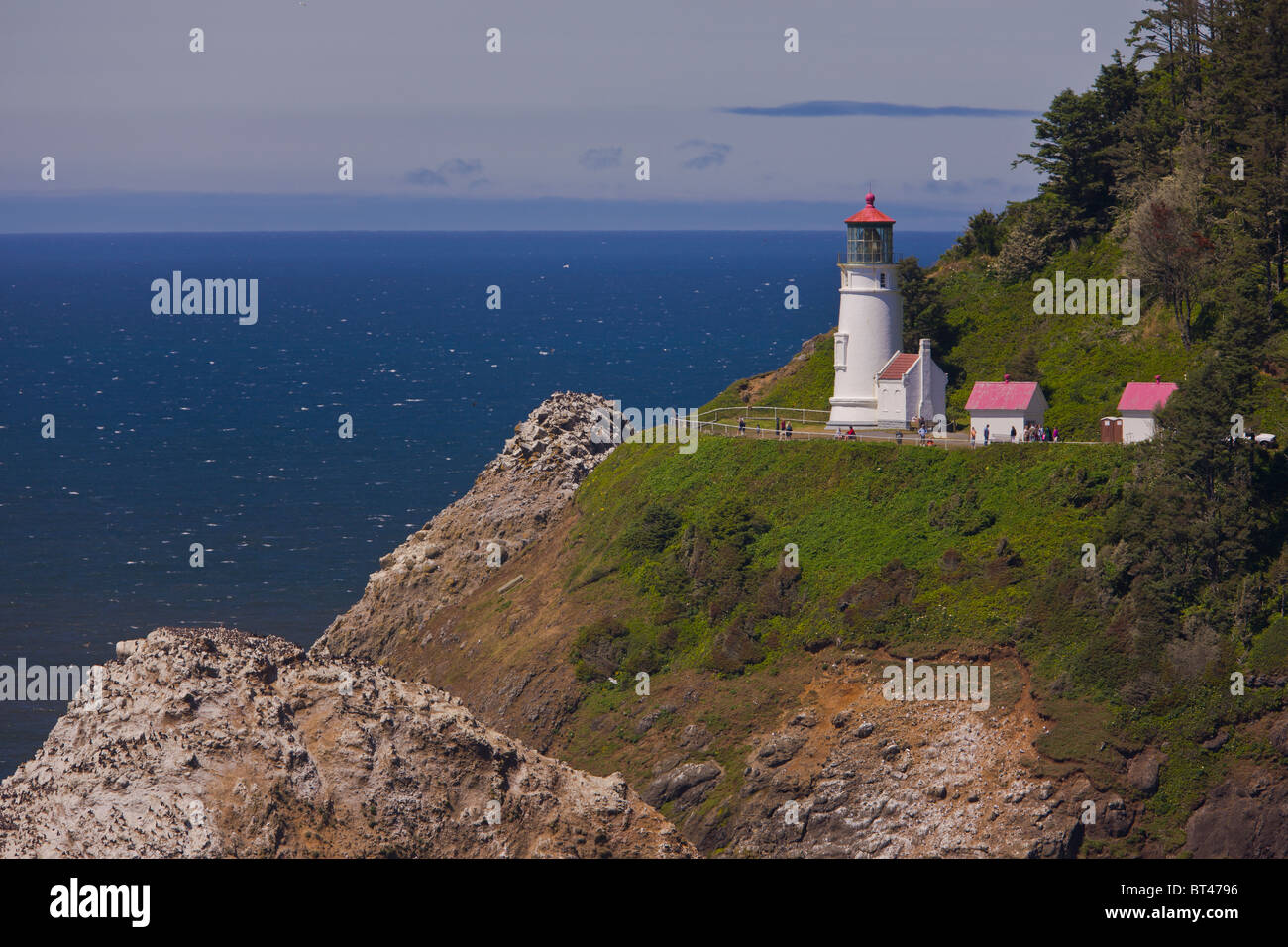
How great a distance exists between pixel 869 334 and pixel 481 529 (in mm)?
21378

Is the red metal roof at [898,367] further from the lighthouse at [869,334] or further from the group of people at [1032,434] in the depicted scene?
the group of people at [1032,434]

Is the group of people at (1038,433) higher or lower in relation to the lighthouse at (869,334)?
lower

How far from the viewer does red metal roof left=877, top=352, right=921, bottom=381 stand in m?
69.9

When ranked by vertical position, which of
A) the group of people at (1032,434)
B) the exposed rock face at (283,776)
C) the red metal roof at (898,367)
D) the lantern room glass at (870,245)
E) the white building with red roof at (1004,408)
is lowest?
the exposed rock face at (283,776)

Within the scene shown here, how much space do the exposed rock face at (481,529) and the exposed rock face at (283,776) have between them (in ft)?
108

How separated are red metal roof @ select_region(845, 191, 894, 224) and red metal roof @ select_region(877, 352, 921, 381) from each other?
6199 millimetres

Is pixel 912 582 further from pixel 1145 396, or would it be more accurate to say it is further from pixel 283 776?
pixel 283 776

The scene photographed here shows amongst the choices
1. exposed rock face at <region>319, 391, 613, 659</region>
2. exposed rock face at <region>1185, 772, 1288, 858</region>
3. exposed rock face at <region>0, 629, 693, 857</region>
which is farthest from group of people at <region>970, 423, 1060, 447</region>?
exposed rock face at <region>0, 629, 693, 857</region>

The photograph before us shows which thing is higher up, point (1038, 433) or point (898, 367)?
point (898, 367)

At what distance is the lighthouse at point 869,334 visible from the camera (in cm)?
7094

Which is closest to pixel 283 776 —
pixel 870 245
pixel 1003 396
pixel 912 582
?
pixel 912 582

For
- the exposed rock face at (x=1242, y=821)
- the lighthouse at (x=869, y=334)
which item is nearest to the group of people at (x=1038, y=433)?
the lighthouse at (x=869, y=334)

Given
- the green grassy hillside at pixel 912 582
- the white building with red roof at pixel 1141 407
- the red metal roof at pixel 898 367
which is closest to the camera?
the green grassy hillside at pixel 912 582

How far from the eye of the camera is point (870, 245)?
233 ft
